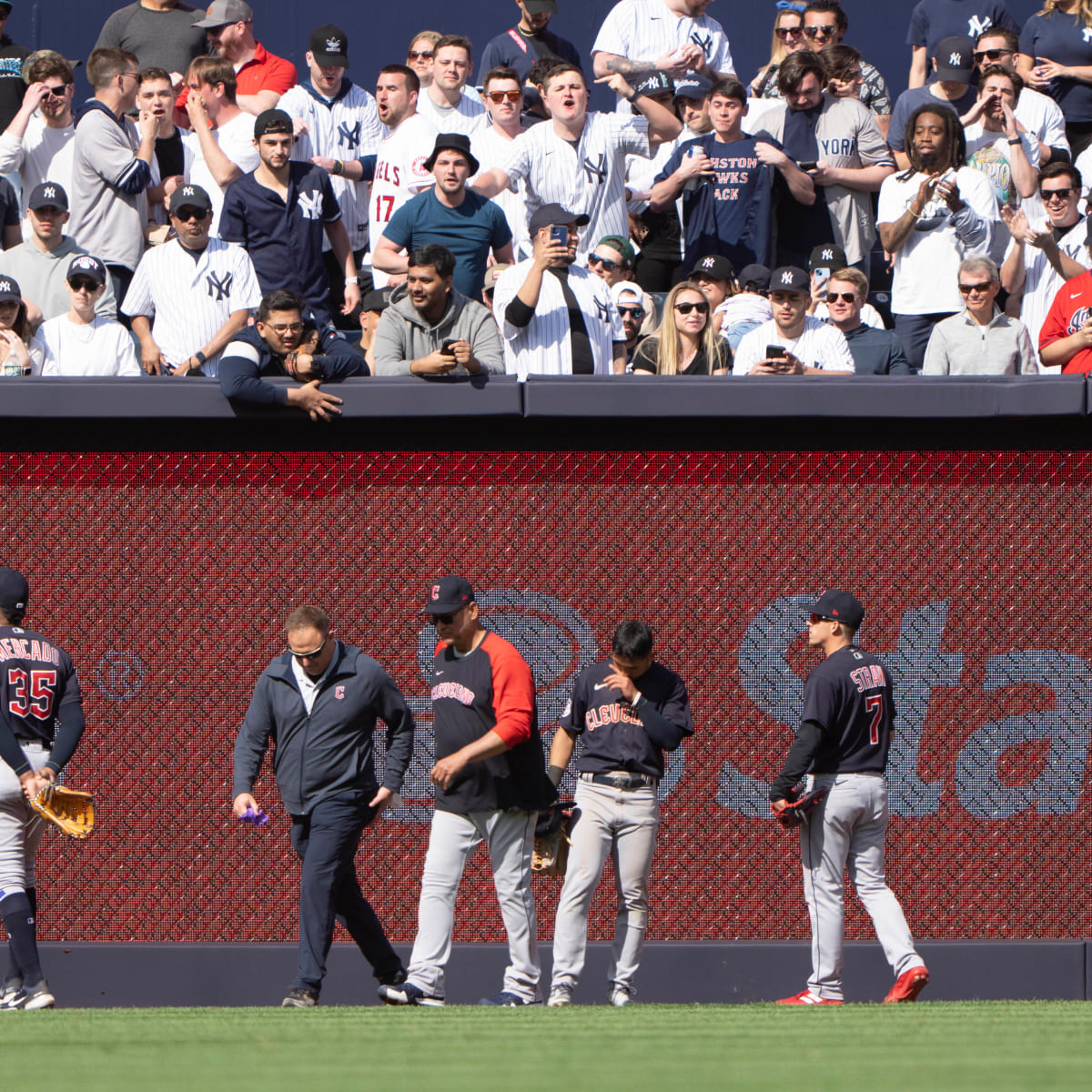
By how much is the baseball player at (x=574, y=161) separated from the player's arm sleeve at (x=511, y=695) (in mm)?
4613

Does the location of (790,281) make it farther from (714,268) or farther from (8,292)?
(8,292)

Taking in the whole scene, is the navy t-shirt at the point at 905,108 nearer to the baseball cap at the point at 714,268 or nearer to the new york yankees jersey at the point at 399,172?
the baseball cap at the point at 714,268

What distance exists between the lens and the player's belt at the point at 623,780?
7781 millimetres

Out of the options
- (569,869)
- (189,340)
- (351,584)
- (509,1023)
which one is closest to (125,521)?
(351,584)

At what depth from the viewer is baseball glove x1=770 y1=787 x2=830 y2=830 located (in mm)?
7590

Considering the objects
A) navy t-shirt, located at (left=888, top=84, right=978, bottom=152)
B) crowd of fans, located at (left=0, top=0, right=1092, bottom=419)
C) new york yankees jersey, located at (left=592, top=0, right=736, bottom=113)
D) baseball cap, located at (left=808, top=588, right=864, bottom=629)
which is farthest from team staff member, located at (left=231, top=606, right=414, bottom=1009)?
new york yankees jersey, located at (left=592, top=0, right=736, bottom=113)

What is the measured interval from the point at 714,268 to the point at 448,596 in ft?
14.1

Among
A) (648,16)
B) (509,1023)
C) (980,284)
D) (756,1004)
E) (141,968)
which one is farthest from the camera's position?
(648,16)

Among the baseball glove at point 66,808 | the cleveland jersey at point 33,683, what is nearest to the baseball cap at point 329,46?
the cleveland jersey at point 33,683

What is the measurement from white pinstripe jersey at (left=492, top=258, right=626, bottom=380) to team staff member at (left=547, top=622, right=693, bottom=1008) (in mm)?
2088

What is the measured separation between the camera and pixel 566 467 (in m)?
8.60

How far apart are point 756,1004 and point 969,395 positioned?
123 inches

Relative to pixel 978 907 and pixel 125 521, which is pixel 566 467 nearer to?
pixel 125 521

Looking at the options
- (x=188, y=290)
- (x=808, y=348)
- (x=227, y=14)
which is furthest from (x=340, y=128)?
(x=808, y=348)
